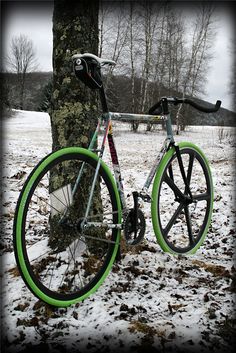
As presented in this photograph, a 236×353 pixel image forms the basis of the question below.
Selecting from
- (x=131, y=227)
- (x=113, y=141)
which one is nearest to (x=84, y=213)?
(x=131, y=227)

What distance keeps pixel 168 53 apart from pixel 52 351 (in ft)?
59.3

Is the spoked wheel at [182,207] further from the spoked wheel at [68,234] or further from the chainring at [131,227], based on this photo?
the spoked wheel at [68,234]

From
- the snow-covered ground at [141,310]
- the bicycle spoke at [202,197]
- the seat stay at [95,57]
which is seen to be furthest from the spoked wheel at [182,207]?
the seat stay at [95,57]

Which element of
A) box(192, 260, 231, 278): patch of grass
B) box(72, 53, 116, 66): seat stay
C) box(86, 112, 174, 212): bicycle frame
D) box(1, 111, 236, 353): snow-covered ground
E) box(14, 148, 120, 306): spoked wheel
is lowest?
box(1, 111, 236, 353): snow-covered ground

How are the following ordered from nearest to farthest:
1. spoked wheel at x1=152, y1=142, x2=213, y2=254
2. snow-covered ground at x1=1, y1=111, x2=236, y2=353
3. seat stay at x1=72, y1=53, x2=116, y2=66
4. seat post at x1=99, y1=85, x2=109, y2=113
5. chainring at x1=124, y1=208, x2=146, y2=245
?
1. snow-covered ground at x1=1, y1=111, x2=236, y2=353
2. seat stay at x1=72, y1=53, x2=116, y2=66
3. seat post at x1=99, y1=85, x2=109, y2=113
4. chainring at x1=124, y1=208, x2=146, y2=245
5. spoked wheel at x1=152, y1=142, x2=213, y2=254

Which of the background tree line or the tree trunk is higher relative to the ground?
the background tree line

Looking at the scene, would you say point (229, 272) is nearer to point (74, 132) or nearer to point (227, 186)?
point (74, 132)

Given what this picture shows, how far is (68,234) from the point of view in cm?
269

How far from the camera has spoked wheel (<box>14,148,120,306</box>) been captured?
1.96 m

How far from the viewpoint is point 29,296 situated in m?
2.30

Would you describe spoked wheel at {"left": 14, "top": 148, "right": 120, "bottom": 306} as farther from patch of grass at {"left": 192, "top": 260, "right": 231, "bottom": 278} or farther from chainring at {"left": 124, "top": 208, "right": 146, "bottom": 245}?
patch of grass at {"left": 192, "top": 260, "right": 231, "bottom": 278}

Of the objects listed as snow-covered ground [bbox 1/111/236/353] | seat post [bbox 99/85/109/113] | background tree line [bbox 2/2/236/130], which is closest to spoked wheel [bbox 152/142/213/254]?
snow-covered ground [bbox 1/111/236/353]

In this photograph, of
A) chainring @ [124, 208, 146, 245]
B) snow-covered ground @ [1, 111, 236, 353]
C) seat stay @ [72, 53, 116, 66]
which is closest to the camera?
snow-covered ground @ [1, 111, 236, 353]

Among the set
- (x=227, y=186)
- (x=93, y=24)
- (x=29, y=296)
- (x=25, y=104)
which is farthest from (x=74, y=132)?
(x=25, y=104)
